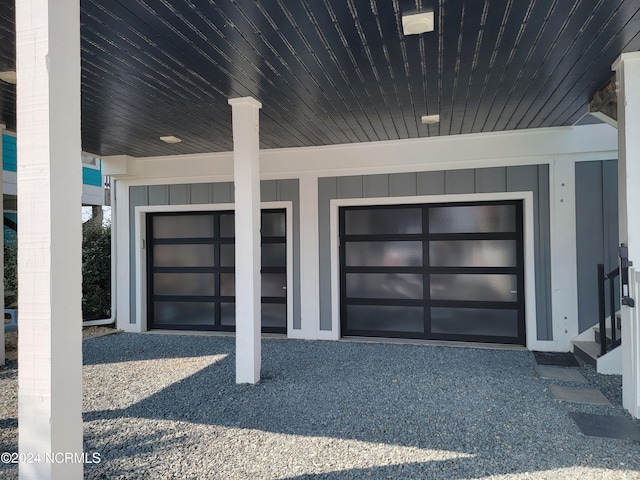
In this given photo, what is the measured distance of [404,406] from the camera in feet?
11.3

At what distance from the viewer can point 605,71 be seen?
140 inches

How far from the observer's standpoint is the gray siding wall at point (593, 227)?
5.11 metres

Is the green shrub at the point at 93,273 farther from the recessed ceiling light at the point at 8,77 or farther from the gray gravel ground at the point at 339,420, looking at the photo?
the recessed ceiling light at the point at 8,77

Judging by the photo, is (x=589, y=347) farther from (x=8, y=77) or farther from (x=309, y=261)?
(x=8, y=77)

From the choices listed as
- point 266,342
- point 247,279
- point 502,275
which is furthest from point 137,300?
point 502,275

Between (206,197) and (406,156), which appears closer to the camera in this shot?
(406,156)

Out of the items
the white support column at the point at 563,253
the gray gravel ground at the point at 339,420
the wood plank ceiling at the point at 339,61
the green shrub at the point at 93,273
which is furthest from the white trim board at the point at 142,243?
the white support column at the point at 563,253

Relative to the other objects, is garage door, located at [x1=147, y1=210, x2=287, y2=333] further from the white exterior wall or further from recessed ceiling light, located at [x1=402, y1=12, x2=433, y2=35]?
recessed ceiling light, located at [x1=402, y1=12, x2=433, y2=35]

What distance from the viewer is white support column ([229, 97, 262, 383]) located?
398 centimetres

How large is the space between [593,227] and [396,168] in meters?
2.45

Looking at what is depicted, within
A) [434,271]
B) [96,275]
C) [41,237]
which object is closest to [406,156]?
[434,271]

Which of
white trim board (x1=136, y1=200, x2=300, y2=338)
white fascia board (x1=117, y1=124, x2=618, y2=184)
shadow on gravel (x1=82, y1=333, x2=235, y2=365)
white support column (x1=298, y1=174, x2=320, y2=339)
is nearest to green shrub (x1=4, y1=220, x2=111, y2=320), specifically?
white trim board (x1=136, y1=200, x2=300, y2=338)

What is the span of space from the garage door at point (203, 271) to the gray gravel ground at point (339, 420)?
1.53 metres

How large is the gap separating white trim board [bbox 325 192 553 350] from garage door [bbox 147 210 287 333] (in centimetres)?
79
